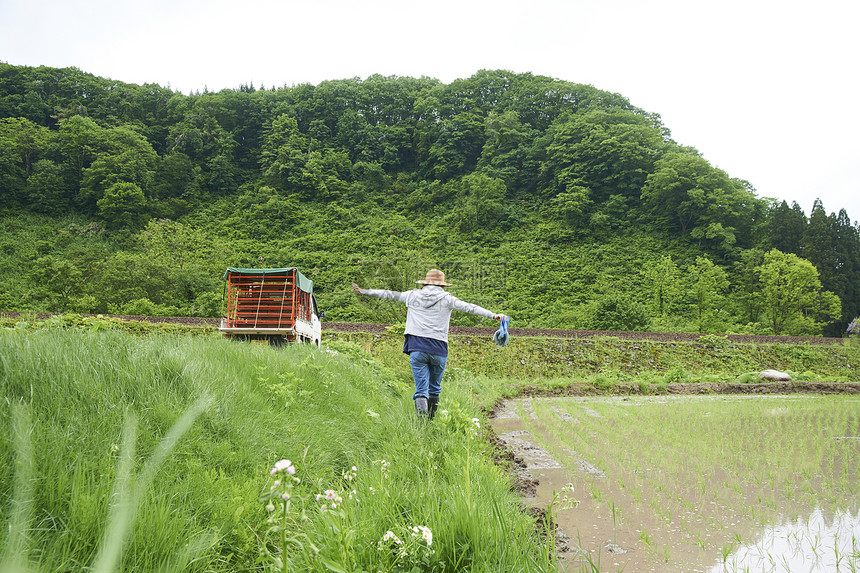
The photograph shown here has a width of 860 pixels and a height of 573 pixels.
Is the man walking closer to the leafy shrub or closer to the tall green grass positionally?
the tall green grass

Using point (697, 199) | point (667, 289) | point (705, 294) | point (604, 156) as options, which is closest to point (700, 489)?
point (705, 294)

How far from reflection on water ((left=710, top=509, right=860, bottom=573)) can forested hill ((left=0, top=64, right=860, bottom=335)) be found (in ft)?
74.8

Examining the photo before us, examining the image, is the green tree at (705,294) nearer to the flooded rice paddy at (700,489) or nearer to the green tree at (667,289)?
the green tree at (667,289)

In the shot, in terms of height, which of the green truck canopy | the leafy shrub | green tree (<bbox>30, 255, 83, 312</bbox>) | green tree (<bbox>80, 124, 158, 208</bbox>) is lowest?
green tree (<bbox>30, 255, 83, 312</bbox>)

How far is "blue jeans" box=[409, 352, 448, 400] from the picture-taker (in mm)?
5477

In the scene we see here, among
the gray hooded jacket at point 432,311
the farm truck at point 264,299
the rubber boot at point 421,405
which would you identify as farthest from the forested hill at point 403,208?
the rubber boot at point 421,405

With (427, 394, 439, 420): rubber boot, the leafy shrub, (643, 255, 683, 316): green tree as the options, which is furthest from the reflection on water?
(643, 255, 683, 316): green tree

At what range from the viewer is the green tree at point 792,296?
30.7 m

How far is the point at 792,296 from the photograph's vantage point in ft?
102

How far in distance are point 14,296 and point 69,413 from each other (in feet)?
120

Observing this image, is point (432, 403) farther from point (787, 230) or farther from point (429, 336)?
point (787, 230)

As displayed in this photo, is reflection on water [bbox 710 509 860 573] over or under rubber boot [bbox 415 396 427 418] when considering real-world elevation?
over

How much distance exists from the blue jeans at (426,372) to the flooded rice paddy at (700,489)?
49.6 inches

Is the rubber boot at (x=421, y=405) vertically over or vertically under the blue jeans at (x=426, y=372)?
under
